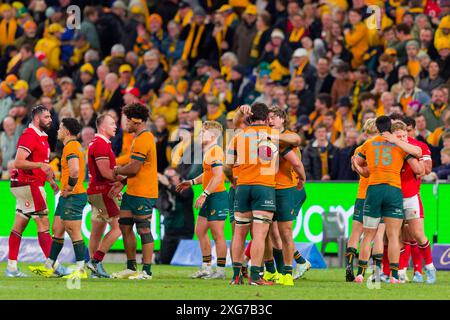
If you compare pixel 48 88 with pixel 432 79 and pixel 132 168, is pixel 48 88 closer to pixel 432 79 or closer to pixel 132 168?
pixel 432 79

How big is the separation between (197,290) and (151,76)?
14121 millimetres

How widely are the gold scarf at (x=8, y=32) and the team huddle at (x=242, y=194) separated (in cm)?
1517

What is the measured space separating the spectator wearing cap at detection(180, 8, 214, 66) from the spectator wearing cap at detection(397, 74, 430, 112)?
6408 mm

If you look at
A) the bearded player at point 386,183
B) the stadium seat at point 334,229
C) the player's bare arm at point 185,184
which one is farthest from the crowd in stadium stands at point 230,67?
the bearded player at point 386,183

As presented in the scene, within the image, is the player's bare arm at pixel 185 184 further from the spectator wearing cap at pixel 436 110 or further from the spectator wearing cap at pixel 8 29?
the spectator wearing cap at pixel 8 29

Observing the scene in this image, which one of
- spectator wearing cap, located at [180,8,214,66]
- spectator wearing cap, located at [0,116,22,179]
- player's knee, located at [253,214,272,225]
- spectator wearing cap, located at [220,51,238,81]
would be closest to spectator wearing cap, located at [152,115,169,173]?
spectator wearing cap, located at [220,51,238,81]

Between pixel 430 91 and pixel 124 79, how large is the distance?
7728mm

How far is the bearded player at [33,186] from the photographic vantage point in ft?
62.0

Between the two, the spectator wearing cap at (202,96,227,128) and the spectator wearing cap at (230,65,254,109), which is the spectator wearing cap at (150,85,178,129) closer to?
the spectator wearing cap at (202,96,227,128)

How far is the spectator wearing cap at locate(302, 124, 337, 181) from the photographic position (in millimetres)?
24828

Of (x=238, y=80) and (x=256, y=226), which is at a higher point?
(x=238, y=80)

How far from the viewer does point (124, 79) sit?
98.4 ft
